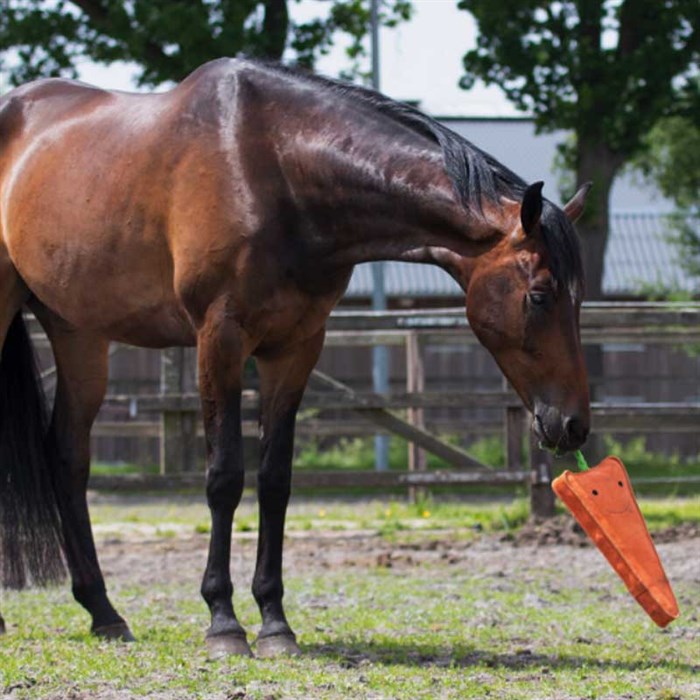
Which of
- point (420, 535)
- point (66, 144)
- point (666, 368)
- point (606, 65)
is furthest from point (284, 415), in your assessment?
point (666, 368)

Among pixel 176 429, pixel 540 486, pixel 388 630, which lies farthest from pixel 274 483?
pixel 176 429

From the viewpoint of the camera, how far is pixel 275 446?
549cm

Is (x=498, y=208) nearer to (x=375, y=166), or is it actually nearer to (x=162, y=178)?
(x=375, y=166)

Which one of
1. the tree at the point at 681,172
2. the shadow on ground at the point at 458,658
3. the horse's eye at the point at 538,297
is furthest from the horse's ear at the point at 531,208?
the tree at the point at 681,172

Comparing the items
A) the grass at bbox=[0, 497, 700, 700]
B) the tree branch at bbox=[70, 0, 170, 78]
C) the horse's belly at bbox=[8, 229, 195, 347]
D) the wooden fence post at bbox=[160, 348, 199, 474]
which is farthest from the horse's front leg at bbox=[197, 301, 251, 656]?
the tree branch at bbox=[70, 0, 170, 78]

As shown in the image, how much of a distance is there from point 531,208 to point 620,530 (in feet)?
3.76

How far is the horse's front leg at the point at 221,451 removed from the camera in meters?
5.08

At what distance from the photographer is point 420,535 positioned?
33.1ft

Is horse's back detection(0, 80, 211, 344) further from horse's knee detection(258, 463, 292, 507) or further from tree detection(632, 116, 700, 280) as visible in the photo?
tree detection(632, 116, 700, 280)

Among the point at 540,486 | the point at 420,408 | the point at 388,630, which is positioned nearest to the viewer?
the point at 388,630

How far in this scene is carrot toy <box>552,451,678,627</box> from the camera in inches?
187

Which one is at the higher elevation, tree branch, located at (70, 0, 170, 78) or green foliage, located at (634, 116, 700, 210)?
tree branch, located at (70, 0, 170, 78)

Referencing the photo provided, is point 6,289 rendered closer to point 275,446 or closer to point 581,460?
point 275,446

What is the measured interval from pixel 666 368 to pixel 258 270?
2115 centimetres
